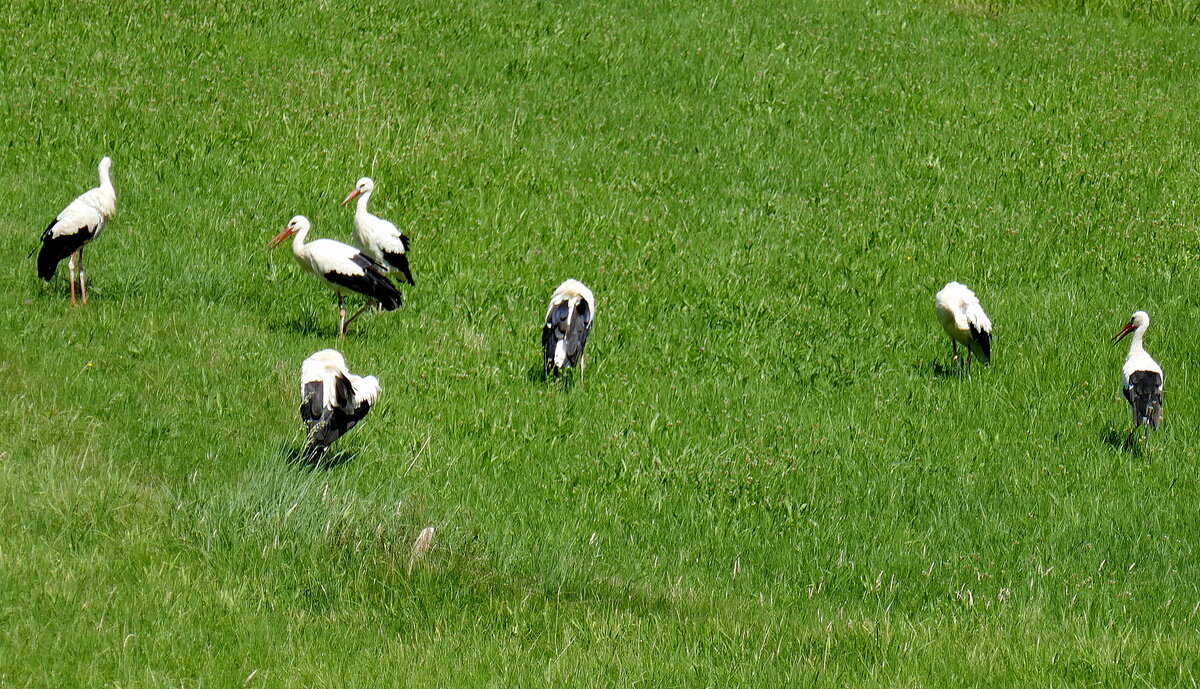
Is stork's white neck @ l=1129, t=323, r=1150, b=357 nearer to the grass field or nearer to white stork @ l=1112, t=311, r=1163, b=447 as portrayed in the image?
white stork @ l=1112, t=311, r=1163, b=447

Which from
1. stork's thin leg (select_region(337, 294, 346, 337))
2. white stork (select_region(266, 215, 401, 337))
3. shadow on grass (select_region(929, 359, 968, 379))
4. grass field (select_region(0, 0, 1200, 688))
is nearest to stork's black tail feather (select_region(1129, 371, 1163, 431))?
grass field (select_region(0, 0, 1200, 688))

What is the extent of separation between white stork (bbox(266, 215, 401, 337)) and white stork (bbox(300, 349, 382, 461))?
2321mm

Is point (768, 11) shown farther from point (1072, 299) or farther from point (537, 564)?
point (537, 564)

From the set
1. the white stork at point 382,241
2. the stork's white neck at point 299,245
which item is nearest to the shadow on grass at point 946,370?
the white stork at point 382,241

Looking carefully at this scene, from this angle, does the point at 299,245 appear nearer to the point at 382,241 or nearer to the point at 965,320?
the point at 382,241

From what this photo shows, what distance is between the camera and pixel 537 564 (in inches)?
269

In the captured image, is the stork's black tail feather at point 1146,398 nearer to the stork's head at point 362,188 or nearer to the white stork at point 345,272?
the white stork at point 345,272

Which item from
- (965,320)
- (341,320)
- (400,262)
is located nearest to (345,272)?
(341,320)

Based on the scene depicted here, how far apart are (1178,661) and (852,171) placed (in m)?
11.3

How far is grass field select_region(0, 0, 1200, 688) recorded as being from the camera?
600 cm

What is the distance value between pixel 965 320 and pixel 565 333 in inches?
146

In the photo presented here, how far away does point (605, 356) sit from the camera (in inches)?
428

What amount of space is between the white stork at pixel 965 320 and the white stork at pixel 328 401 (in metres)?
5.52

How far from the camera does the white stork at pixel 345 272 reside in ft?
34.3
